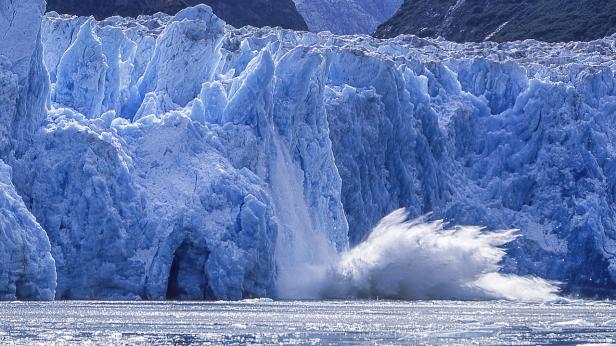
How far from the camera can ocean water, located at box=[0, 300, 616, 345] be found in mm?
36781

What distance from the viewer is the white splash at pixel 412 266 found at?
60.5 meters

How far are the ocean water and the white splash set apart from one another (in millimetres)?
3889

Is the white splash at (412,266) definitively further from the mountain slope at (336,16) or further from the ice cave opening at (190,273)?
the mountain slope at (336,16)

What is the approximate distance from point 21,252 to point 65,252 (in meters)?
3.65

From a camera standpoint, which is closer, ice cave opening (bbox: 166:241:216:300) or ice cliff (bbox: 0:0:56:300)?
ice cliff (bbox: 0:0:56:300)

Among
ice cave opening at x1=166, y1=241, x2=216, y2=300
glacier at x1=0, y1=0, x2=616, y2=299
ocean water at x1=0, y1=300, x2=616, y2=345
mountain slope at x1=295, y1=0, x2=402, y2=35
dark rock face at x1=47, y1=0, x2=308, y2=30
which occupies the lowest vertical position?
ocean water at x1=0, y1=300, x2=616, y2=345

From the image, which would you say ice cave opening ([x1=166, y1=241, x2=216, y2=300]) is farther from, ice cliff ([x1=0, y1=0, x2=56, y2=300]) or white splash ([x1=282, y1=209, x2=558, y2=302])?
white splash ([x1=282, y1=209, x2=558, y2=302])

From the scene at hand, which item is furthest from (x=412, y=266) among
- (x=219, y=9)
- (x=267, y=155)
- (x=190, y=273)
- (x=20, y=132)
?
(x=219, y=9)

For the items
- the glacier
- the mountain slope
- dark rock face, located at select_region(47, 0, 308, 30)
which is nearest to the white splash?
the glacier

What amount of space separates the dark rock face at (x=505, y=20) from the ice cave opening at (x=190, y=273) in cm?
6471

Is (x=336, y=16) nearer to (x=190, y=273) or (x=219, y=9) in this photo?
(x=219, y=9)

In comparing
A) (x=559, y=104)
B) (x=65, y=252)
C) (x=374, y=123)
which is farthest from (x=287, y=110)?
(x=559, y=104)

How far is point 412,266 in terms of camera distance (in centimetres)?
6162

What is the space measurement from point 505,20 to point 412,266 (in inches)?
2658
